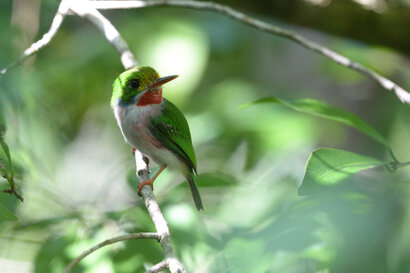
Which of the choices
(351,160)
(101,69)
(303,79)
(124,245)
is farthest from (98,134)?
(351,160)

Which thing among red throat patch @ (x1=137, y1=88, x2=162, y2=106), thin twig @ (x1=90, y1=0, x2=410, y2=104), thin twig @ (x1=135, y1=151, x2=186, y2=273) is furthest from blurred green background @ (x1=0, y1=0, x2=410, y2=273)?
thin twig @ (x1=90, y1=0, x2=410, y2=104)

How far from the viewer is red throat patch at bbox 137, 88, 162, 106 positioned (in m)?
2.77

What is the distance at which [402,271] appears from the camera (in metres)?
1.53

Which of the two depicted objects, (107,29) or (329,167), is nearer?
(329,167)

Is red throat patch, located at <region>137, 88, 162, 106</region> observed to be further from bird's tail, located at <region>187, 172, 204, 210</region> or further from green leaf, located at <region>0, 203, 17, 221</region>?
green leaf, located at <region>0, 203, 17, 221</region>

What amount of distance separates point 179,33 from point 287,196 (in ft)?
6.20

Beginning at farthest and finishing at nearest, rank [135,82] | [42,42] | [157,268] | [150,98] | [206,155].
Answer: [206,155]
[150,98]
[135,82]
[42,42]
[157,268]

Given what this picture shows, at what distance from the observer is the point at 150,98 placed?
9.20ft

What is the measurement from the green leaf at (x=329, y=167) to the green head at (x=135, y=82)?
3.29ft

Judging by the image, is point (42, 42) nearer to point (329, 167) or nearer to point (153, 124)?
point (153, 124)

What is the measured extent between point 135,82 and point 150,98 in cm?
16

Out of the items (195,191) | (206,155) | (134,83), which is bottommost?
(206,155)

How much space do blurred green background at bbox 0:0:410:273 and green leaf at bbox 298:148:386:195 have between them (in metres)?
0.05

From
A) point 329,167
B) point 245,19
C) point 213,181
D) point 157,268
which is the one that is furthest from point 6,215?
point 245,19
